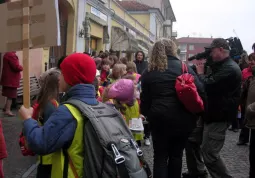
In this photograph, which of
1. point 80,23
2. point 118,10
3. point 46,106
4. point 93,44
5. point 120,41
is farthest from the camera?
point 118,10

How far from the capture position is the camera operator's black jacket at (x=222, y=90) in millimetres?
4418

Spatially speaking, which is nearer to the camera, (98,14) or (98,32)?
(98,14)

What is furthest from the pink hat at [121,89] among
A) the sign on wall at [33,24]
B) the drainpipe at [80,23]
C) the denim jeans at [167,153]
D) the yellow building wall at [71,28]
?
the drainpipe at [80,23]

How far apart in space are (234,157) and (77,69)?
483cm

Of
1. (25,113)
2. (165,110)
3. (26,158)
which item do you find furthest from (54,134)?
(26,158)

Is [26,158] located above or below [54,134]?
below

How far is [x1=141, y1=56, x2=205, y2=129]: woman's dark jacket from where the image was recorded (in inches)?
158

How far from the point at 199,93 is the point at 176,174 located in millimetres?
959

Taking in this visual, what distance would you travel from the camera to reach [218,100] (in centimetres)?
448

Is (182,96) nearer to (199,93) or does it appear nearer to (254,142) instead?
(199,93)

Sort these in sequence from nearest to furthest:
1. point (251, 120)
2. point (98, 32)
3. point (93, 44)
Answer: point (251, 120), point (98, 32), point (93, 44)

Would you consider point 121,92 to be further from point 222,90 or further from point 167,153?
point 222,90

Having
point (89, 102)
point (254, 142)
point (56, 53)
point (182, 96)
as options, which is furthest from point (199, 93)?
point (56, 53)

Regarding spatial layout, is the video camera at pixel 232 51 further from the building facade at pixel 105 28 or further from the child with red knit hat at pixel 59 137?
the building facade at pixel 105 28
